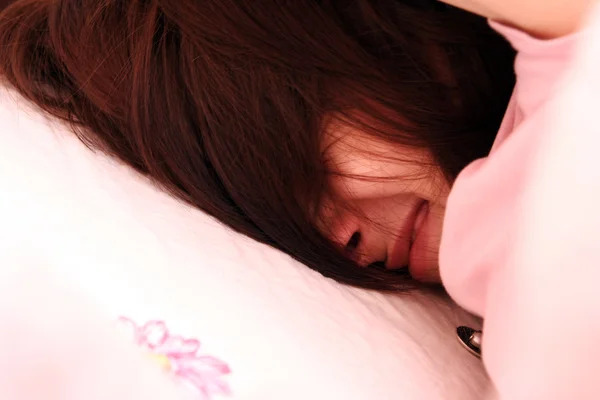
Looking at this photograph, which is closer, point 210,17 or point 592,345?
point 592,345

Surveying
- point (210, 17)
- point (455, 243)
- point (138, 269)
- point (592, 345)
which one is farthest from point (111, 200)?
point (592, 345)

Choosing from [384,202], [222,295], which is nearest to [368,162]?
[384,202]

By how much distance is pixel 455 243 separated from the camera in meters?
0.48

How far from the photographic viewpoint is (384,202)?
604mm

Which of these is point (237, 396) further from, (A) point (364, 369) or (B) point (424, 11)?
(B) point (424, 11)

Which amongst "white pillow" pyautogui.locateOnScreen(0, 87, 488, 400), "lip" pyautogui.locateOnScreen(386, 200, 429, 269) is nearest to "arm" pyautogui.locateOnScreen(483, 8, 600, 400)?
"white pillow" pyautogui.locateOnScreen(0, 87, 488, 400)

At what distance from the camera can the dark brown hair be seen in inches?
20.6

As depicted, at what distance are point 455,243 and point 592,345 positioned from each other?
6.6 inches

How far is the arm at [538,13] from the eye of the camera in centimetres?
41

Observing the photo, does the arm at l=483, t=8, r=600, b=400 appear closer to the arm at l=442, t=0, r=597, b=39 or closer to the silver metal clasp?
the arm at l=442, t=0, r=597, b=39

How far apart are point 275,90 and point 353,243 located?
206mm

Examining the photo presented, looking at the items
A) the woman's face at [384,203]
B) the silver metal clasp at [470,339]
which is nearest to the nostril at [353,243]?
the woman's face at [384,203]

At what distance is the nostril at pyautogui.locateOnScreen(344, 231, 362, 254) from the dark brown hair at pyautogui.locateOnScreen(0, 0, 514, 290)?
0.04m

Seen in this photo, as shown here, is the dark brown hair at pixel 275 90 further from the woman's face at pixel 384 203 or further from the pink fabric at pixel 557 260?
the pink fabric at pixel 557 260
